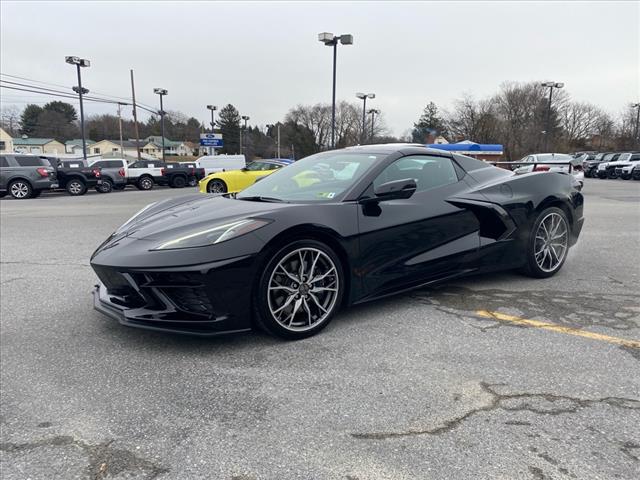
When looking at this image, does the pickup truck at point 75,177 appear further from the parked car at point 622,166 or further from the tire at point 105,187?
the parked car at point 622,166

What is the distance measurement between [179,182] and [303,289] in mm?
23689

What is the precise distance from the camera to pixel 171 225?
3.30m

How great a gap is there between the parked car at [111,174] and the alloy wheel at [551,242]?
68.6 feet

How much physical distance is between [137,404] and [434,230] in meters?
2.52

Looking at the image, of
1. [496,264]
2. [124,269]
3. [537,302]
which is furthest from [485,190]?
[124,269]

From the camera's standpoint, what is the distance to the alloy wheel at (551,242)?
178 inches

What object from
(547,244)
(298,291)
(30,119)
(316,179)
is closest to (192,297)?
(298,291)

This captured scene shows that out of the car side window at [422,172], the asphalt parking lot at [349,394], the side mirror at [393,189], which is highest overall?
the car side window at [422,172]

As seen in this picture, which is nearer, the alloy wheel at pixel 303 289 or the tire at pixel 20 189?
the alloy wheel at pixel 303 289

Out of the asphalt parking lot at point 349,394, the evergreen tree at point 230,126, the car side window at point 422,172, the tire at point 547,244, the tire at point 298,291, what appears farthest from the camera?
the evergreen tree at point 230,126

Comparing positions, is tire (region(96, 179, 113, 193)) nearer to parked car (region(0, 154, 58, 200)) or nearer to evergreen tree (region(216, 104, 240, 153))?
parked car (region(0, 154, 58, 200))

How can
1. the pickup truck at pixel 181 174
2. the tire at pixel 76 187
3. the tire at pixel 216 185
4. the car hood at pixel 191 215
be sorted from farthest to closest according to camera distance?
the pickup truck at pixel 181 174, the tire at pixel 76 187, the tire at pixel 216 185, the car hood at pixel 191 215

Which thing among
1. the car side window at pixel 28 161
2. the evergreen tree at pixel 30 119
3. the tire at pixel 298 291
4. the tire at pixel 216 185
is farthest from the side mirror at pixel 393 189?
the evergreen tree at pixel 30 119

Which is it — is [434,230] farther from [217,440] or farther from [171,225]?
[217,440]
